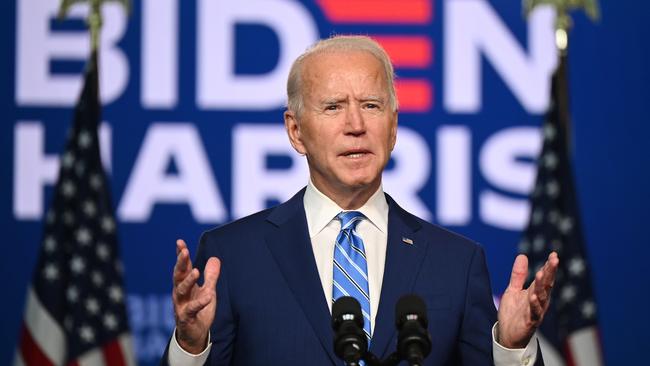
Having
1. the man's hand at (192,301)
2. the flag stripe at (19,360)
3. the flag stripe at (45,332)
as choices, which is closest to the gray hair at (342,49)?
the man's hand at (192,301)

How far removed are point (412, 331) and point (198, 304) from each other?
464 mm

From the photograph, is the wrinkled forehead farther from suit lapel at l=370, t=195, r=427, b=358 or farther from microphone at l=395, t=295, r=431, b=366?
microphone at l=395, t=295, r=431, b=366

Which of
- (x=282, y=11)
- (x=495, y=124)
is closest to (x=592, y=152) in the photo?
(x=495, y=124)

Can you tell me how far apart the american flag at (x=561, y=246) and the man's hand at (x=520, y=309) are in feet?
8.33

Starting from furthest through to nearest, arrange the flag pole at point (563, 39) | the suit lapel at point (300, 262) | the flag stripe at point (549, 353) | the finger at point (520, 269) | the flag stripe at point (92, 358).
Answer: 1. the flag pole at point (563, 39)
2. the flag stripe at point (92, 358)
3. the flag stripe at point (549, 353)
4. the suit lapel at point (300, 262)
5. the finger at point (520, 269)

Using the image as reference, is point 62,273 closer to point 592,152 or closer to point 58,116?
point 58,116

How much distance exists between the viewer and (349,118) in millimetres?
2422

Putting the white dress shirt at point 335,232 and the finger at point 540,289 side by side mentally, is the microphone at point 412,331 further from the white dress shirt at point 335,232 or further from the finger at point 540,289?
the white dress shirt at point 335,232

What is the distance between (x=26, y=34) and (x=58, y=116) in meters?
0.46

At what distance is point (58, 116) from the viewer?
531 centimetres

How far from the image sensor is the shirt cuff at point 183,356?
87.0 inches

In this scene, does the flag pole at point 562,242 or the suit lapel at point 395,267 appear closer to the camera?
the suit lapel at point 395,267

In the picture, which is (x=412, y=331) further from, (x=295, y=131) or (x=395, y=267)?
(x=295, y=131)

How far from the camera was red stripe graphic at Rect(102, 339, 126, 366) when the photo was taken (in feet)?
15.8
